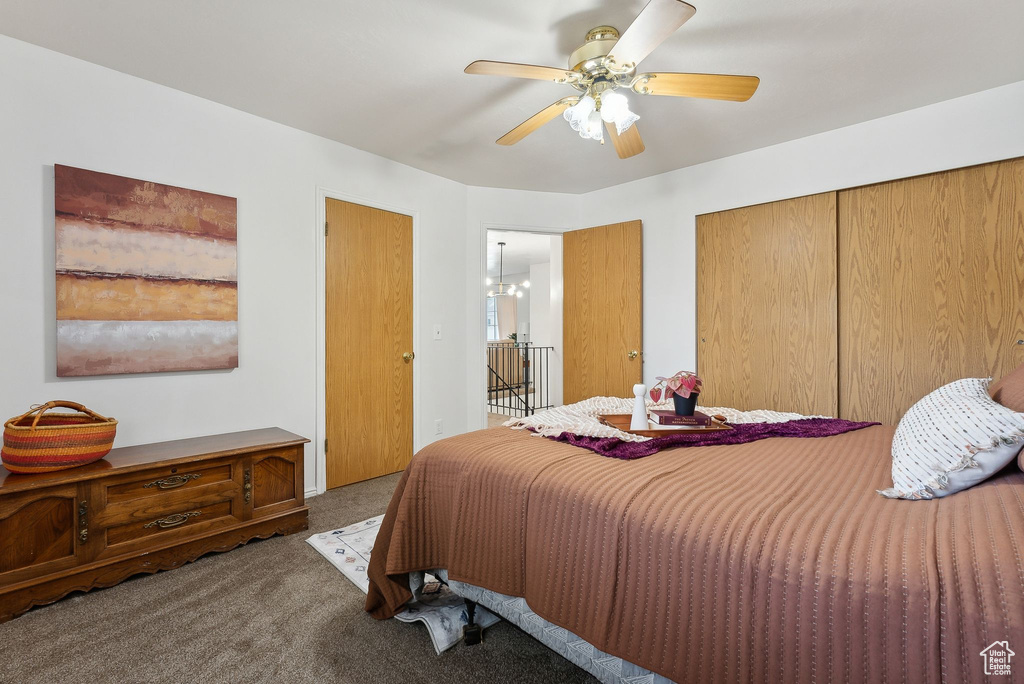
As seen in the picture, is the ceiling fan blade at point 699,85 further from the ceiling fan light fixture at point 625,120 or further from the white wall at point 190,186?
the white wall at point 190,186

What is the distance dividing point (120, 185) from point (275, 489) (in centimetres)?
179

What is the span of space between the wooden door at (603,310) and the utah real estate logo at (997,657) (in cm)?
332

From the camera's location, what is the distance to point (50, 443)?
1.83 metres

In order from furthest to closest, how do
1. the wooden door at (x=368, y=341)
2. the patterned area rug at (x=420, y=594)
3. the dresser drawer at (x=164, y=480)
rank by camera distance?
the wooden door at (x=368, y=341) → the dresser drawer at (x=164, y=480) → the patterned area rug at (x=420, y=594)

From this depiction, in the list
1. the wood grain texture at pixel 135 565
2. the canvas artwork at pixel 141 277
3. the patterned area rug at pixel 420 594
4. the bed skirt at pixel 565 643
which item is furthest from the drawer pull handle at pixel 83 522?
the bed skirt at pixel 565 643

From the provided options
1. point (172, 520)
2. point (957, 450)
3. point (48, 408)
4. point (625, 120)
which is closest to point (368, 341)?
point (172, 520)

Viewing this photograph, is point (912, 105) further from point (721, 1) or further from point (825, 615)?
point (825, 615)

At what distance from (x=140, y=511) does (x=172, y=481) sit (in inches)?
6.2

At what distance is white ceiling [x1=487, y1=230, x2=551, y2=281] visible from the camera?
7.40m

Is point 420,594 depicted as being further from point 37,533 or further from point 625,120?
point 625,120

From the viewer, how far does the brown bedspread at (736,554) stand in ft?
2.33

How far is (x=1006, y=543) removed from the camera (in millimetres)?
720

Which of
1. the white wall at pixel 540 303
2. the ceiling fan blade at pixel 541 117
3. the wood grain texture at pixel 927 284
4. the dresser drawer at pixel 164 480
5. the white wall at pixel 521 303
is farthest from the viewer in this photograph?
the white wall at pixel 521 303

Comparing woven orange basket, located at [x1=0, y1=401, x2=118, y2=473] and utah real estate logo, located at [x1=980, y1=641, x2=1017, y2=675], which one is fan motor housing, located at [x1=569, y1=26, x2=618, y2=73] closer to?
utah real estate logo, located at [x1=980, y1=641, x2=1017, y2=675]
